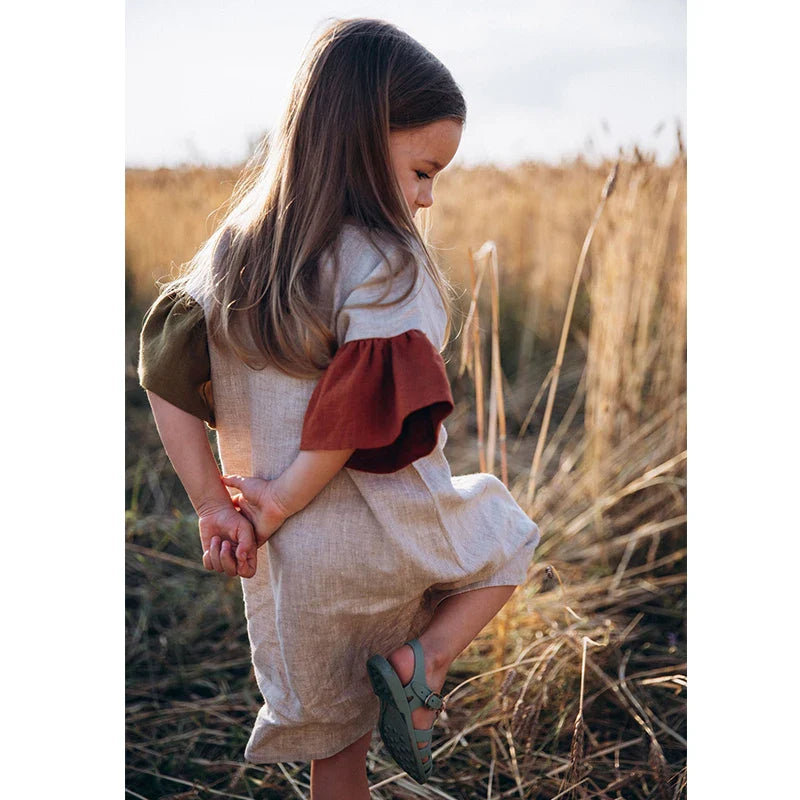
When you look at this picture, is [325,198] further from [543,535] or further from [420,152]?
[543,535]

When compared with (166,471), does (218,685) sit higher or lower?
lower

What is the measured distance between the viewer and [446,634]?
132 cm

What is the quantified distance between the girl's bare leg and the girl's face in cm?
56

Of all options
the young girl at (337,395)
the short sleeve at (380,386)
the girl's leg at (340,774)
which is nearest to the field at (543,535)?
the girl's leg at (340,774)

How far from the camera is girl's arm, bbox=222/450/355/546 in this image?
3.95 feet

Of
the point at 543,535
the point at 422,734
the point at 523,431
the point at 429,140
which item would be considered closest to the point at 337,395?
the point at 429,140

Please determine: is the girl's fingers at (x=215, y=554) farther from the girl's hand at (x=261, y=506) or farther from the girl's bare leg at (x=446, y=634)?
the girl's bare leg at (x=446, y=634)

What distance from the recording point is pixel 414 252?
4.01 feet

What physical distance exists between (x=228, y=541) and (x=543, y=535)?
4.75 ft
